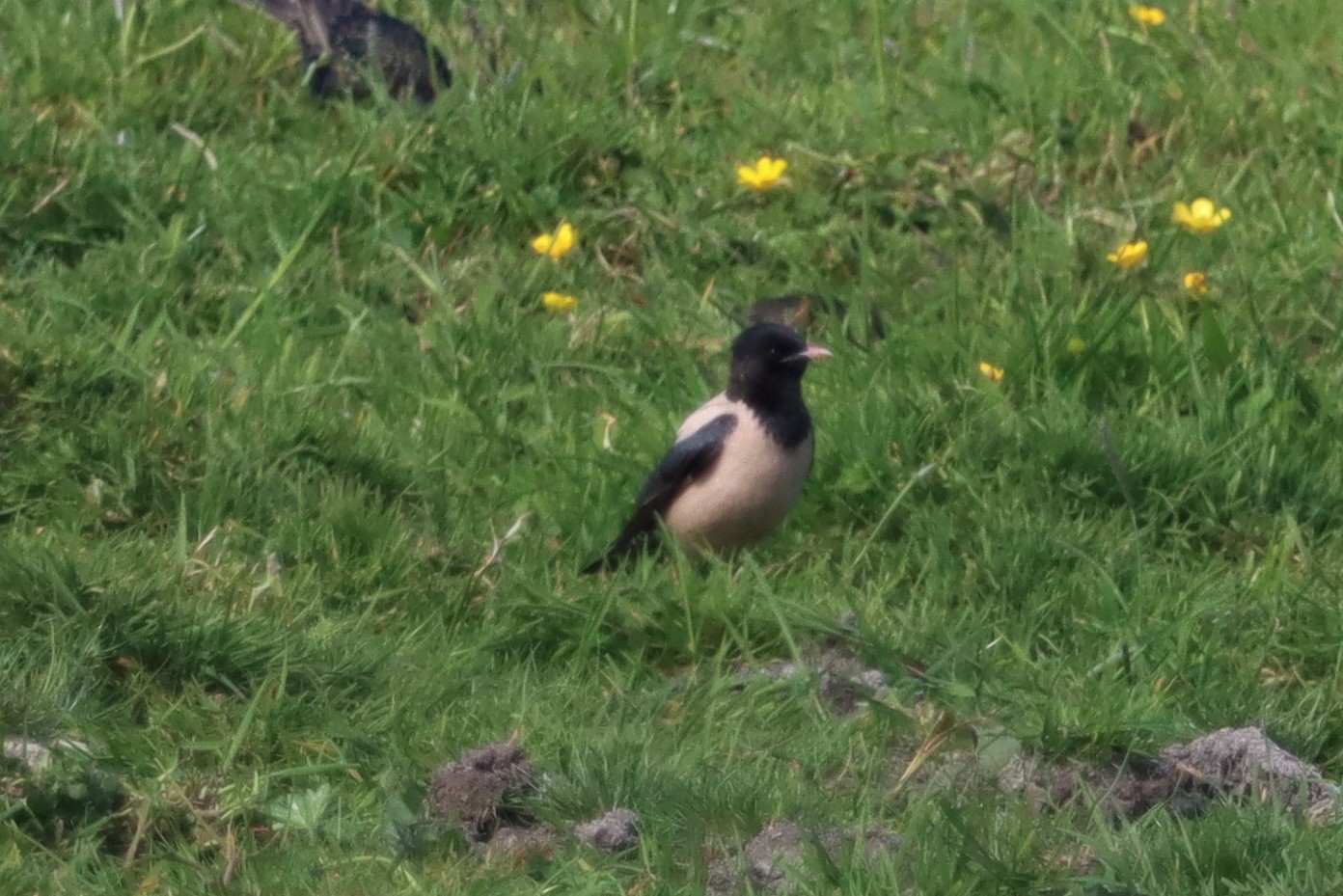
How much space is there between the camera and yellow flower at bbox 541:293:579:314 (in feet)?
20.8

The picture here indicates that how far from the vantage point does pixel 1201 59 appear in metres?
7.63

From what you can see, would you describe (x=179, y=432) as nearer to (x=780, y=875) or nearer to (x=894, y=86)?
(x=780, y=875)

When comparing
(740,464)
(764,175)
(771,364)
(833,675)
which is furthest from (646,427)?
(833,675)

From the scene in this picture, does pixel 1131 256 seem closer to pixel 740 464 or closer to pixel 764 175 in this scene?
pixel 764 175

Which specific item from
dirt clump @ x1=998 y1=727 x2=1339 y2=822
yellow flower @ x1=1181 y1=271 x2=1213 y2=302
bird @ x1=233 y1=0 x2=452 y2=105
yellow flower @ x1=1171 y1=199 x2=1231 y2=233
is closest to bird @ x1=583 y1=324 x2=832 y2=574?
yellow flower @ x1=1181 y1=271 x2=1213 y2=302

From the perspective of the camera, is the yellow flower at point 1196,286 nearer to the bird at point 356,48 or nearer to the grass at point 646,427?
the grass at point 646,427

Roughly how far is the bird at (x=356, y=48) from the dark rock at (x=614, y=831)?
161 inches

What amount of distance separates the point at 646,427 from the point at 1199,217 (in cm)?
→ 189

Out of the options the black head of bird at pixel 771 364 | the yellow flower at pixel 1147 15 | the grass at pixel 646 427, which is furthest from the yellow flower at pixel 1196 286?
the yellow flower at pixel 1147 15

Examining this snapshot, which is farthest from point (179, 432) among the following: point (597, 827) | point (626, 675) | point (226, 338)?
point (597, 827)

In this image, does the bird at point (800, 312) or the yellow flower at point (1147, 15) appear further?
the yellow flower at point (1147, 15)

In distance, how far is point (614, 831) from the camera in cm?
357

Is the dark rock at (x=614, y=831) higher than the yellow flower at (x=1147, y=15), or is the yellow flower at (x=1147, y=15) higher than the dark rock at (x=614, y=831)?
the dark rock at (x=614, y=831)

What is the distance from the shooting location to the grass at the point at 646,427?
385 centimetres
